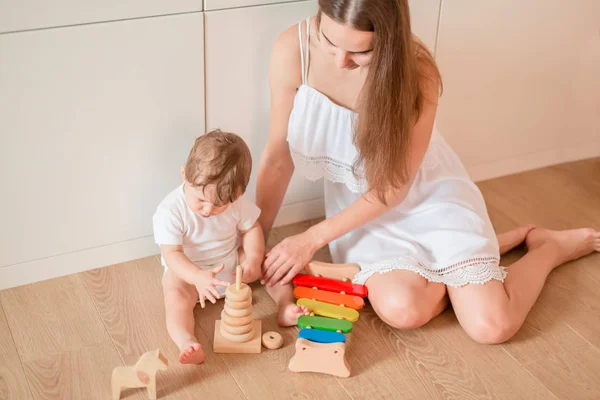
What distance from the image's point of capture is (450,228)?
1.60 metres

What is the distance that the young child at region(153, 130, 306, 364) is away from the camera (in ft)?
4.58

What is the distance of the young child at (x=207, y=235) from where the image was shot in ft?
4.58

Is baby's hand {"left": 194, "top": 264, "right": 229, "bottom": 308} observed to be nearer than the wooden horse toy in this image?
No

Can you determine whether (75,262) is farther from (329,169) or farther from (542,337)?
(542,337)

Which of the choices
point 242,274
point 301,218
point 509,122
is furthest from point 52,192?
point 509,122

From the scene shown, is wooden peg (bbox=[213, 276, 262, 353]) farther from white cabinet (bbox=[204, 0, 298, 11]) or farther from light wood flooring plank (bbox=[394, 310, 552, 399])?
white cabinet (bbox=[204, 0, 298, 11])

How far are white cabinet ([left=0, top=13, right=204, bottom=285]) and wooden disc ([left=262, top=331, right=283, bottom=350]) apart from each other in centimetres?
40

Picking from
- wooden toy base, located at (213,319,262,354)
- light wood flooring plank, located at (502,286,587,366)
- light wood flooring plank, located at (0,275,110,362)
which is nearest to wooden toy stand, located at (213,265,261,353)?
wooden toy base, located at (213,319,262,354)

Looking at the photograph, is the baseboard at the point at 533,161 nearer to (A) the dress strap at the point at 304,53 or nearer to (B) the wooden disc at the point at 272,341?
(A) the dress strap at the point at 304,53

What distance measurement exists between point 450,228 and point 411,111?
298 mm

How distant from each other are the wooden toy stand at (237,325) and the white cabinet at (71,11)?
508 mm

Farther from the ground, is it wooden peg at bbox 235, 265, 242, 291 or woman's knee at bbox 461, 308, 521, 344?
wooden peg at bbox 235, 265, 242, 291

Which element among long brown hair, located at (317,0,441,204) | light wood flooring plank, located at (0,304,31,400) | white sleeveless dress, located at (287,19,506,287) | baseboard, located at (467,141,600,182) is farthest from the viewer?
baseboard, located at (467,141,600,182)

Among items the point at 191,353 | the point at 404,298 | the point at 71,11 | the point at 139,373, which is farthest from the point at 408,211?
the point at 71,11
